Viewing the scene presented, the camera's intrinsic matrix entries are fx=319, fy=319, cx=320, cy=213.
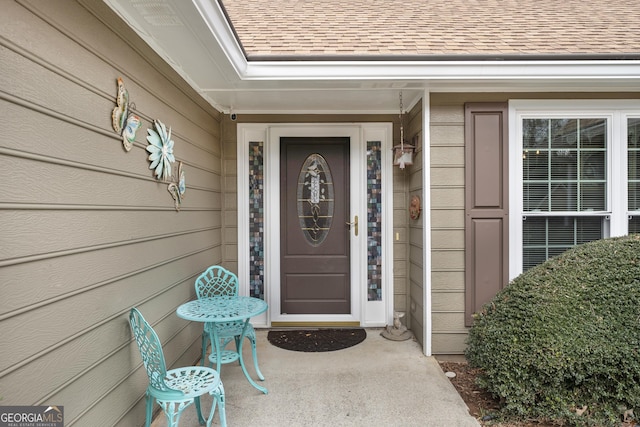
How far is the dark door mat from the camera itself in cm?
304

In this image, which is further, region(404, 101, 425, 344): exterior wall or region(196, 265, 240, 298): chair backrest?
region(404, 101, 425, 344): exterior wall

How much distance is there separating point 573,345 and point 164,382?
2.28 meters

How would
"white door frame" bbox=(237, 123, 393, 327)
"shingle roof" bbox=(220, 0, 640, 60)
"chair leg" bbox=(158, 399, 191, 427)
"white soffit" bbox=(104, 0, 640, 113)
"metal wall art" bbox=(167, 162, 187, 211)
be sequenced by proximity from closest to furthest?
1. "chair leg" bbox=(158, 399, 191, 427)
2. "white soffit" bbox=(104, 0, 640, 113)
3. "metal wall art" bbox=(167, 162, 187, 211)
4. "shingle roof" bbox=(220, 0, 640, 60)
5. "white door frame" bbox=(237, 123, 393, 327)

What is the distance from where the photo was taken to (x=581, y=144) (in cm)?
292

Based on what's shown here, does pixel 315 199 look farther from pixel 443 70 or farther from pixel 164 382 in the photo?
pixel 164 382

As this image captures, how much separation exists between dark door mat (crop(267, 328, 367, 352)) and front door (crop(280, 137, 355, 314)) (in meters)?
0.23

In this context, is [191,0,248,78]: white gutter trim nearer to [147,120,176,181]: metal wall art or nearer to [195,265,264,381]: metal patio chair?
[147,120,176,181]: metal wall art

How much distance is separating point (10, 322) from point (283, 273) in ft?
8.46

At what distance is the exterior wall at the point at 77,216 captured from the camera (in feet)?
3.67

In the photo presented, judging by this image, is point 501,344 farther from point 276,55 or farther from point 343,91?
point 276,55

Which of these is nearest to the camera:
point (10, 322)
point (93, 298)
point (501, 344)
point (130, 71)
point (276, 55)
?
point (10, 322)

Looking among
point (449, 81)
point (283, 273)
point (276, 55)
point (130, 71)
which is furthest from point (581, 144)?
point (130, 71)

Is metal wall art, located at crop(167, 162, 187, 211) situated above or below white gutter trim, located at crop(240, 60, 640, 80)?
below

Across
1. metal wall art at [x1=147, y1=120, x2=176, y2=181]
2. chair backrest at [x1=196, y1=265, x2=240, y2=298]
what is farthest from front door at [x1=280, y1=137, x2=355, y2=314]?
metal wall art at [x1=147, y1=120, x2=176, y2=181]
